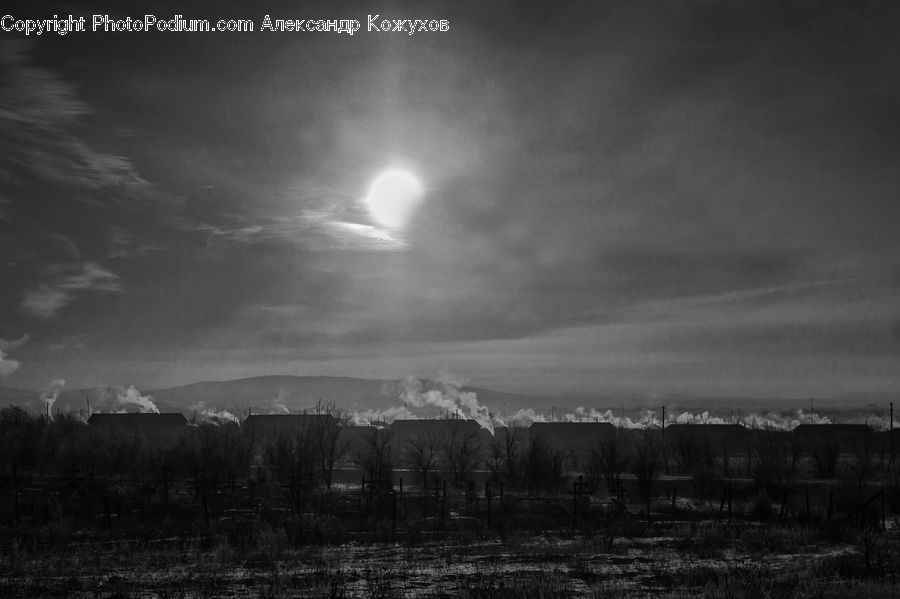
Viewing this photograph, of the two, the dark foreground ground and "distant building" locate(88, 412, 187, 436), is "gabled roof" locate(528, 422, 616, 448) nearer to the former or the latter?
"distant building" locate(88, 412, 187, 436)

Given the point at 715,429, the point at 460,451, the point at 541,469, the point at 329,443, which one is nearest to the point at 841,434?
the point at 715,429

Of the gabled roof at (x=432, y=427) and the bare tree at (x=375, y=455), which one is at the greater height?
the gabled roof at (x=432, y=427)

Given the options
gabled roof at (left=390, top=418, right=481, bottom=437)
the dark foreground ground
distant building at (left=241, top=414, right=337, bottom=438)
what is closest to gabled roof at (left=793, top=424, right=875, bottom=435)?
gabled roof at (left=390, top=418, right=481, bottom=437)

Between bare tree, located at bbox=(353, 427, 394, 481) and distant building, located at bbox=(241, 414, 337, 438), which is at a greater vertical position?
distant building, located at bbox=(241, 414, 337, 438)

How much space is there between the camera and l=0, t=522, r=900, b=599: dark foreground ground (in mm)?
19906

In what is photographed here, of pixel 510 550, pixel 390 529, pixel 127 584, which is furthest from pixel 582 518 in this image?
pixel 127 584

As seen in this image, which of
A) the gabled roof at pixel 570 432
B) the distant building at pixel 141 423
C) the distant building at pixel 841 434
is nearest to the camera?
the distant building at pixel 841 434

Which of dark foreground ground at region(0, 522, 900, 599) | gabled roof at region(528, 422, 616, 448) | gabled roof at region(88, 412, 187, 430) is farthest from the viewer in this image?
gabled roof at region(88, 412, 187, 430)

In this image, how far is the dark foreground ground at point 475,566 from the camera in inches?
784

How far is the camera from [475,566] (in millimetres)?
24375

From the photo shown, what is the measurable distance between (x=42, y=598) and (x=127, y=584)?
219 cm

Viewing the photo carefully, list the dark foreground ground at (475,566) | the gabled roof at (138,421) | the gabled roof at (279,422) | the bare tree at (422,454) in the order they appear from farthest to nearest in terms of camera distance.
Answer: the gabled roof at (138,421) < the gabled roof at (279,422) < the bare tree at (422,454) < the dark foreground ground at (475,566)

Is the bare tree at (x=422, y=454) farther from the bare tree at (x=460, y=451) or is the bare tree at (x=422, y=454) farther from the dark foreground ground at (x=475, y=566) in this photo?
the dark foreground ground at (x=475, y=566)

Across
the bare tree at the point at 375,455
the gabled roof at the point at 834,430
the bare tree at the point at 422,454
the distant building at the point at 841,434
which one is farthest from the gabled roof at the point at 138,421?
the gabled roof at the point at 834,430
